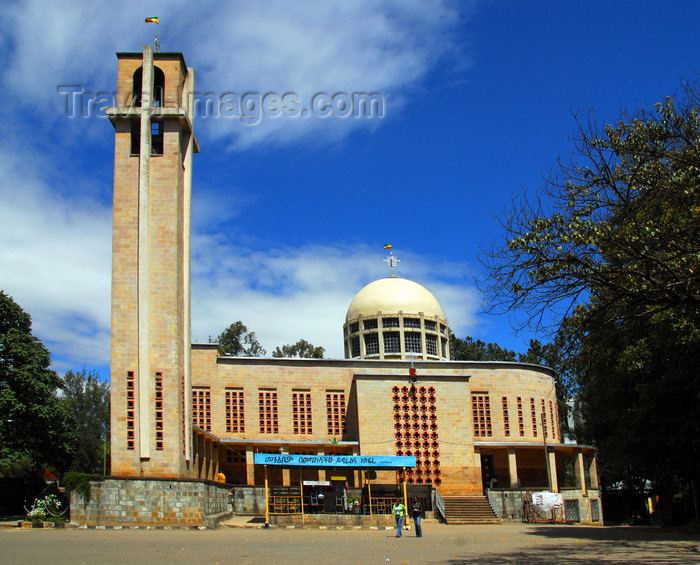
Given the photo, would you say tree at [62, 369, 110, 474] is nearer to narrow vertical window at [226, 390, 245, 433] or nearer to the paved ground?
narrow vertical window at [226, 390, 245, 433]

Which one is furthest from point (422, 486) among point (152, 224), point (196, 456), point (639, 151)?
point (639, 151)

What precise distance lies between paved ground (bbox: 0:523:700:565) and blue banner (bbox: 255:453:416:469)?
9.36 ft

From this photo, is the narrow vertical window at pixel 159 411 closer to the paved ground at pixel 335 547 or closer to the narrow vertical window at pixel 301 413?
the paved ground at pixel 335 547

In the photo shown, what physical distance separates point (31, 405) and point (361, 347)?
20.8 m

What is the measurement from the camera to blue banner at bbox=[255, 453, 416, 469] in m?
26.8

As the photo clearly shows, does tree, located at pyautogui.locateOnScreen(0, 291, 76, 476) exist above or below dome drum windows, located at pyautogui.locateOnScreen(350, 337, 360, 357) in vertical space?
below

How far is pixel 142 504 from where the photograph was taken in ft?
81.3

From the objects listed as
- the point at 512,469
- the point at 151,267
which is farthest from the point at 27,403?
the point at 512,469

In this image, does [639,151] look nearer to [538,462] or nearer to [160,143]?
[160,143]

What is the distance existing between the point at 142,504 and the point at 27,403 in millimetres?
9612

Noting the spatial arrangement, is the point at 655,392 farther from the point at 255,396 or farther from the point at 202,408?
the point at 202,408

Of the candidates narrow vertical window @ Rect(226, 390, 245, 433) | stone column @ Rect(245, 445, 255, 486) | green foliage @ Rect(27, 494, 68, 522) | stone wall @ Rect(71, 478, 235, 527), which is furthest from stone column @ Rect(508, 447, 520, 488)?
green foliage @ Rect(27, 494, 68, 522)

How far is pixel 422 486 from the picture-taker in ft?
114

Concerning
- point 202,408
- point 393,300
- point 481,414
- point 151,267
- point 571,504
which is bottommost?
point 571,504
